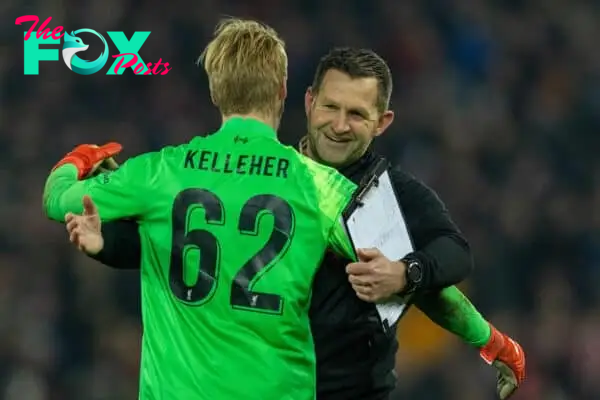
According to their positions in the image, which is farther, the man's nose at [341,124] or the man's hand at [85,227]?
the man's nose at [341,124]

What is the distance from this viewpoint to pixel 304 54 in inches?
392

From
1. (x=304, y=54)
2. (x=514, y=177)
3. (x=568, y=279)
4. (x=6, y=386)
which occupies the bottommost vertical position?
(x=6, y=386)

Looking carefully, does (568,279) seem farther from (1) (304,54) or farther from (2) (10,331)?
(2) (10,331)

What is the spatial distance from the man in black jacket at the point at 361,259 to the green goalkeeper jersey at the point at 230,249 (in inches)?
4.5

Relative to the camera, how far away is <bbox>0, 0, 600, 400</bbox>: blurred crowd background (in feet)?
27.3

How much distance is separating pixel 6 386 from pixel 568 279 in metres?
3.56

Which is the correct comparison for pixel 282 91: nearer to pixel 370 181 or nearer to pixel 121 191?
pixel 370 181

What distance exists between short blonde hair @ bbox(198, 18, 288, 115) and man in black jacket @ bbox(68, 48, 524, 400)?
44 centimetres

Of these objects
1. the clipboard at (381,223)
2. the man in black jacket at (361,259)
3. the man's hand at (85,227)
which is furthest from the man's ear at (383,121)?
the man's hand at (85,227)

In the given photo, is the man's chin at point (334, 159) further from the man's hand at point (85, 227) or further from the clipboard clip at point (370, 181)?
the man's hand at point (85, 227)

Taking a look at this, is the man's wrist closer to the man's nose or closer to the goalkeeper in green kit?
the goalkeeper in green kit

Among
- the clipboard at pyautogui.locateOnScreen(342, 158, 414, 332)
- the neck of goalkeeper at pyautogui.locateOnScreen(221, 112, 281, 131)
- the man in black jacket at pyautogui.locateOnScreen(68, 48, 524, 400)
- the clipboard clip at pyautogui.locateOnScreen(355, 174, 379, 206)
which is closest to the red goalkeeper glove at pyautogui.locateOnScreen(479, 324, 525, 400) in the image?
the man in black jacket at pyautogui.locateOnScreen(68, 48, 524, 400)

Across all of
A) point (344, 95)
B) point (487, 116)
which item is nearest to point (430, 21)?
point (487, 116)

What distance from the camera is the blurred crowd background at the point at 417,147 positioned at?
8312 mm
